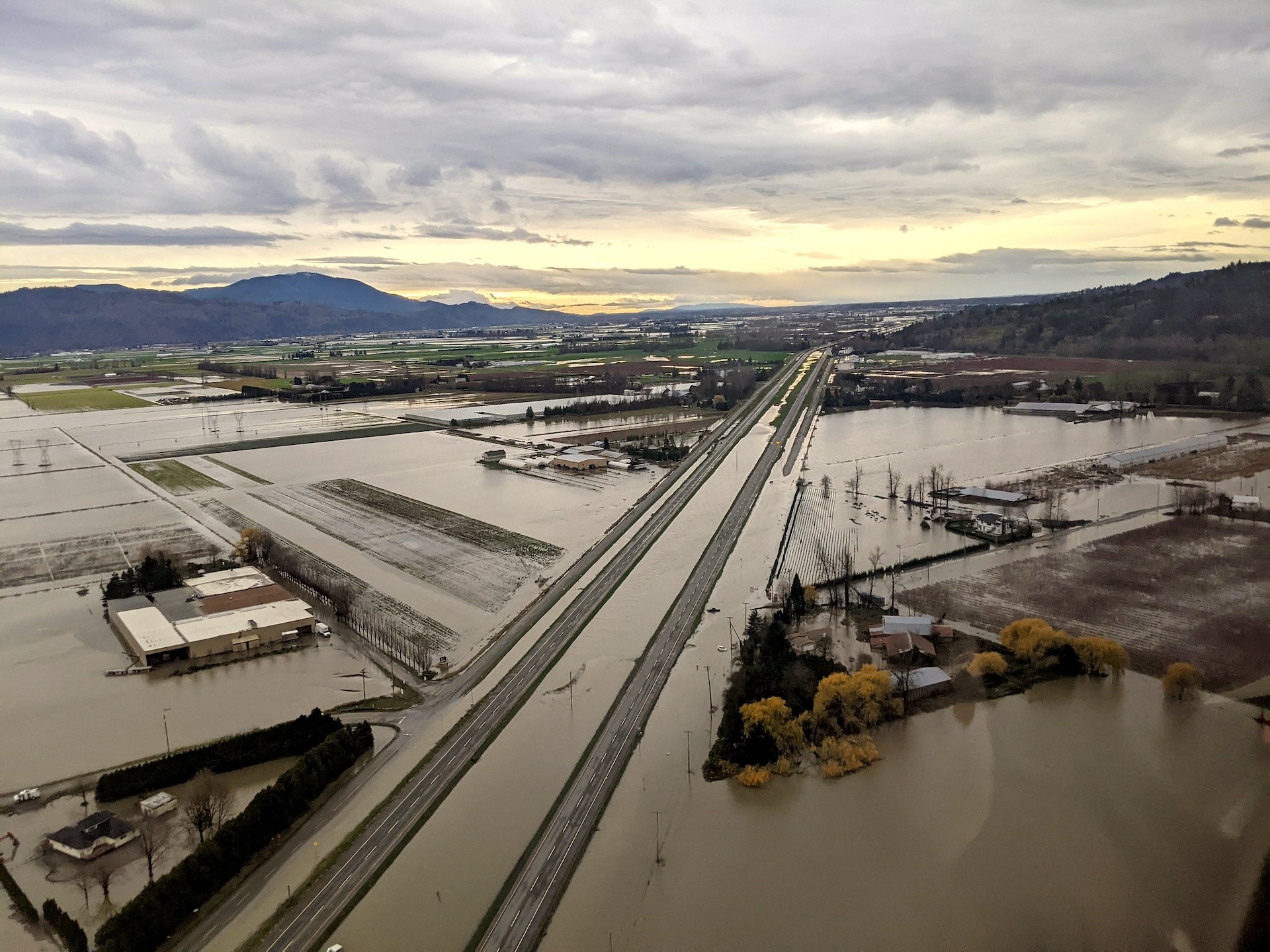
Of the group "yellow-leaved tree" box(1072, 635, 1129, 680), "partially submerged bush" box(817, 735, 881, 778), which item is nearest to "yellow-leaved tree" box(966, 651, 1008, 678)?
"yellow-leaved tree" box(1072, 635, 1129, 680)

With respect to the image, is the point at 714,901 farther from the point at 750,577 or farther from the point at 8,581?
the point at 8,581

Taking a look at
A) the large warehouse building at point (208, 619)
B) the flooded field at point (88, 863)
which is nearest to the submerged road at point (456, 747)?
the flooded field at point (88, 863)

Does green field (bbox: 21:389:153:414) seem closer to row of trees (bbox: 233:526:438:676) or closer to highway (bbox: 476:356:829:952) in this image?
row of trees (bbox: 233:526:438:676)

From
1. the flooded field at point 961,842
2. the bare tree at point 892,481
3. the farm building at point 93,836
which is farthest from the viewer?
the bare tree at point 892,481

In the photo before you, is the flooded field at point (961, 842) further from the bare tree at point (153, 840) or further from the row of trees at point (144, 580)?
the row of trees at point (144, 580)

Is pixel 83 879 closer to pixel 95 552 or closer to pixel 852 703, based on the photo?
pixel 852 703

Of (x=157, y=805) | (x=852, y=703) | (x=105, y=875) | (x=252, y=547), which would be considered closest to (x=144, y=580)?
(x=252, y=547)

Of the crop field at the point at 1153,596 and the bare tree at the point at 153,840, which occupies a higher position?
the crop field at the point at 1153,596
